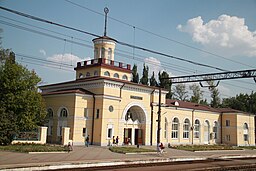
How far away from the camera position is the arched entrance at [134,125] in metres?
38.1

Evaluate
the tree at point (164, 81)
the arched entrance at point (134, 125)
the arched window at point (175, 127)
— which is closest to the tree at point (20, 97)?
the arched entrance at point (134, 125)

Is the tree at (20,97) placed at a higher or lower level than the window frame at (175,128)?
higher

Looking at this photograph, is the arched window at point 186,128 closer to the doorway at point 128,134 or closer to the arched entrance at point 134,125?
the arched entrance at point 134,125

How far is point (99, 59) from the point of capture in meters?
38.8

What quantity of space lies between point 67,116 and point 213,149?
18408 millimetres

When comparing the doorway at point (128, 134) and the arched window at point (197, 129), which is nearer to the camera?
the doorway at point (128, 134)

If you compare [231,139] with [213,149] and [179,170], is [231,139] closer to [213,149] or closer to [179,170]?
[213,149]

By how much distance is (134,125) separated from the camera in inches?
1527

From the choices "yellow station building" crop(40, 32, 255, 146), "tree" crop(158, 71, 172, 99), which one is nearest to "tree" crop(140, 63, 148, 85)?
A: "tree" crop(158, 71, 172, 99)

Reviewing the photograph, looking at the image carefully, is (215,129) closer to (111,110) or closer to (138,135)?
(138,135)

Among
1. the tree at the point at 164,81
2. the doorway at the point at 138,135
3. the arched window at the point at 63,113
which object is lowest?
the doorway at the point at 138,135

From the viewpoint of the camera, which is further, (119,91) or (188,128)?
(188,128)

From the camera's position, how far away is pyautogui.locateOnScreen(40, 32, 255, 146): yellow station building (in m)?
34.1

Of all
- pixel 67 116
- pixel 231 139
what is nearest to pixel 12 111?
Answer: pixel 67 116
